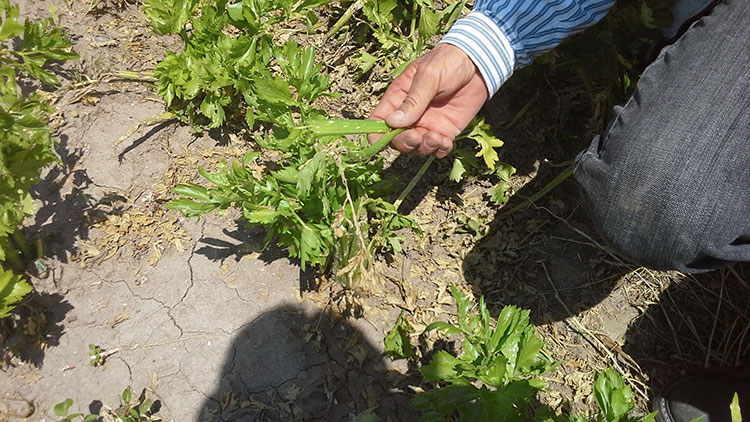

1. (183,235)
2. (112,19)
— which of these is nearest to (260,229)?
(183,235)

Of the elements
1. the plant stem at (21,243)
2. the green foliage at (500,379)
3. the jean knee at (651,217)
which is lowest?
the plant stem at (21,243)

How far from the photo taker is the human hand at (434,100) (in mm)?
1831

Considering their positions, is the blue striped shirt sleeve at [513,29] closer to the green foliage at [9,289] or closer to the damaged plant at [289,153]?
the damaged plant at [289,153]

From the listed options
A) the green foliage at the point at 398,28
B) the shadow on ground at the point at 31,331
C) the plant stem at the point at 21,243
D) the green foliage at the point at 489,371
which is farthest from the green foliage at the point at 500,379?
the plant stem at the point at 21,243

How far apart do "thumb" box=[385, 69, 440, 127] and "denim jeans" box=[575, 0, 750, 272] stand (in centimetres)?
55

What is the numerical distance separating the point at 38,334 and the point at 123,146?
2.62 feet

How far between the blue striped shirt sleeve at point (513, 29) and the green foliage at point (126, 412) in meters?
1.60

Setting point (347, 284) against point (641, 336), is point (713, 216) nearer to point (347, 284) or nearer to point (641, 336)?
point (641, 336)

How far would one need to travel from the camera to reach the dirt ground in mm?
1972

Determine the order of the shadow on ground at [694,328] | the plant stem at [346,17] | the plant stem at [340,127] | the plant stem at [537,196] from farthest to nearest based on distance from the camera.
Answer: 1. the plant stem at [346,17]
2. the plant stem at [537,196]
3. the shadow on ground at [694,328]
4. the plant stem at [340,127]

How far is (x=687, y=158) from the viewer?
150 centimetres

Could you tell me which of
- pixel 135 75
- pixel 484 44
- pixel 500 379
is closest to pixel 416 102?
pixel 484 44

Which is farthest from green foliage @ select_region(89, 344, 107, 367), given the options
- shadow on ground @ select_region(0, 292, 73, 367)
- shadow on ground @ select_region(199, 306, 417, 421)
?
shadow on ground @ select_region(199, 306, 417, 421)

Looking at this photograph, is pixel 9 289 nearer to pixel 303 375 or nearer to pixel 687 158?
pixel 303 375
